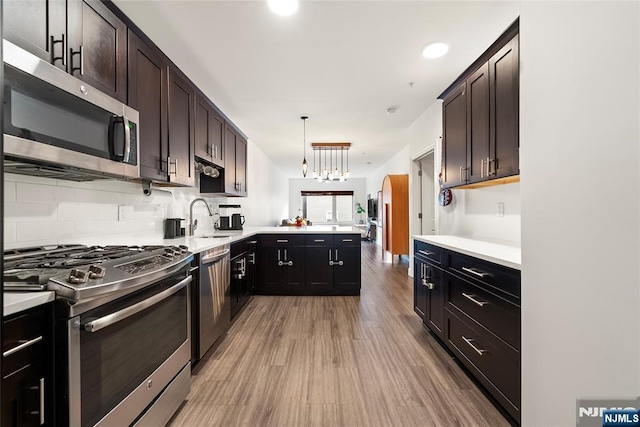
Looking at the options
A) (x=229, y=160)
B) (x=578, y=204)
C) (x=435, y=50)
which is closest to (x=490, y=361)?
(x=578, y=204)

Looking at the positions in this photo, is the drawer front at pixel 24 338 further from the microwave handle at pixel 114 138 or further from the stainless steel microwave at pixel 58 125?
the microwave handle at pixel 114 138

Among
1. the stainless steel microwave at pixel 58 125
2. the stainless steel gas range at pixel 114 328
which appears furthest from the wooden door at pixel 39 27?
the stainless steel gas range at pixel 114 328

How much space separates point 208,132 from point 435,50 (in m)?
2.52

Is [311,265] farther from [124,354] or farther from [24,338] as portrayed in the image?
[24,338]

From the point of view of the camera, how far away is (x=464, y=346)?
192 centimetres

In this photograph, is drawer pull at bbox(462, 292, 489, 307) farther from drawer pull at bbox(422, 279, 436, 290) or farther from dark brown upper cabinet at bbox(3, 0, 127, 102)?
dark brown upper cabinet at bbox(3, 0, 127, 102)

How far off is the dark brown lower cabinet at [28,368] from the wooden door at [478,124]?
2640 mm

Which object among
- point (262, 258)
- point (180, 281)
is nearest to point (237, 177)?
point (262, 258)

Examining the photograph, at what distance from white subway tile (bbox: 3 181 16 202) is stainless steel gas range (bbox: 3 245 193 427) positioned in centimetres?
27

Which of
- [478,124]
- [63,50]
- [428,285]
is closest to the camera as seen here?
[63,50]

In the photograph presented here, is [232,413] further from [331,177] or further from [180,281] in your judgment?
[331,177]

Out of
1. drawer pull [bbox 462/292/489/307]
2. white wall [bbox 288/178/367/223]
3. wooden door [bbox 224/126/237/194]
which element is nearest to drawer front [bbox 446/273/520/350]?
drawer pull [bbox 462/292/489/307]

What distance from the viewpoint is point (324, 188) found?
1125 centimetres

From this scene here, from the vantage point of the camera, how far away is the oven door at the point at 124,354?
37.6 inches
